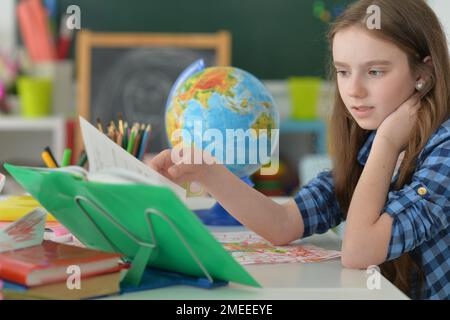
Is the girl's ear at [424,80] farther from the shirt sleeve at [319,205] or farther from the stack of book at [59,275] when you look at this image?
the stack of book at [59,275]

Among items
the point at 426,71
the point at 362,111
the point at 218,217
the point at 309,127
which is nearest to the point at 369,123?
the point at 362,111

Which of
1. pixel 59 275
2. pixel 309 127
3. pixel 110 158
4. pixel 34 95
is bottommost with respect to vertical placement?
pixel 309 127

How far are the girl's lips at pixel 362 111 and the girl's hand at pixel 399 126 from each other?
34mm

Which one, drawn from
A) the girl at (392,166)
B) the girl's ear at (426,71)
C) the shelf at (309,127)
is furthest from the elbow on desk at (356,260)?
the shelf at (309,127)

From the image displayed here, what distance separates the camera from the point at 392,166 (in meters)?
1.16

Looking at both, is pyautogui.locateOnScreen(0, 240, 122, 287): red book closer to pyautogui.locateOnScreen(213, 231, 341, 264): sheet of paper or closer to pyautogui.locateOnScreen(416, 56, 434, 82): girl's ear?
pyautogui.locateOnScreen(213, 231, 341, 264): sheet of paper

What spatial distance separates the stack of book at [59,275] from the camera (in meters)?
0.81

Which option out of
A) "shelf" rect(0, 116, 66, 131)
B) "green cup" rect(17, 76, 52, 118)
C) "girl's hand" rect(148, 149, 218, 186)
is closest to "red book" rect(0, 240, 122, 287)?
"girl's hand" rect(148, 149, 218, 186)

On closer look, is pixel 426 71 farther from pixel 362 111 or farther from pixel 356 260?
pixel 356 260

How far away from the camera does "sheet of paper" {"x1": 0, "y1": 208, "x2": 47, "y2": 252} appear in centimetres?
93

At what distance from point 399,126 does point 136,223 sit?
0.51 metres

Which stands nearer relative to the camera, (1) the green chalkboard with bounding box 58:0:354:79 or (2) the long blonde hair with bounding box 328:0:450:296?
(2) the long blonde hair with bounding box 328:0:450:296

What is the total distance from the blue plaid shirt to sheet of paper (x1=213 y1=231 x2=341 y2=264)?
0.09 metres
